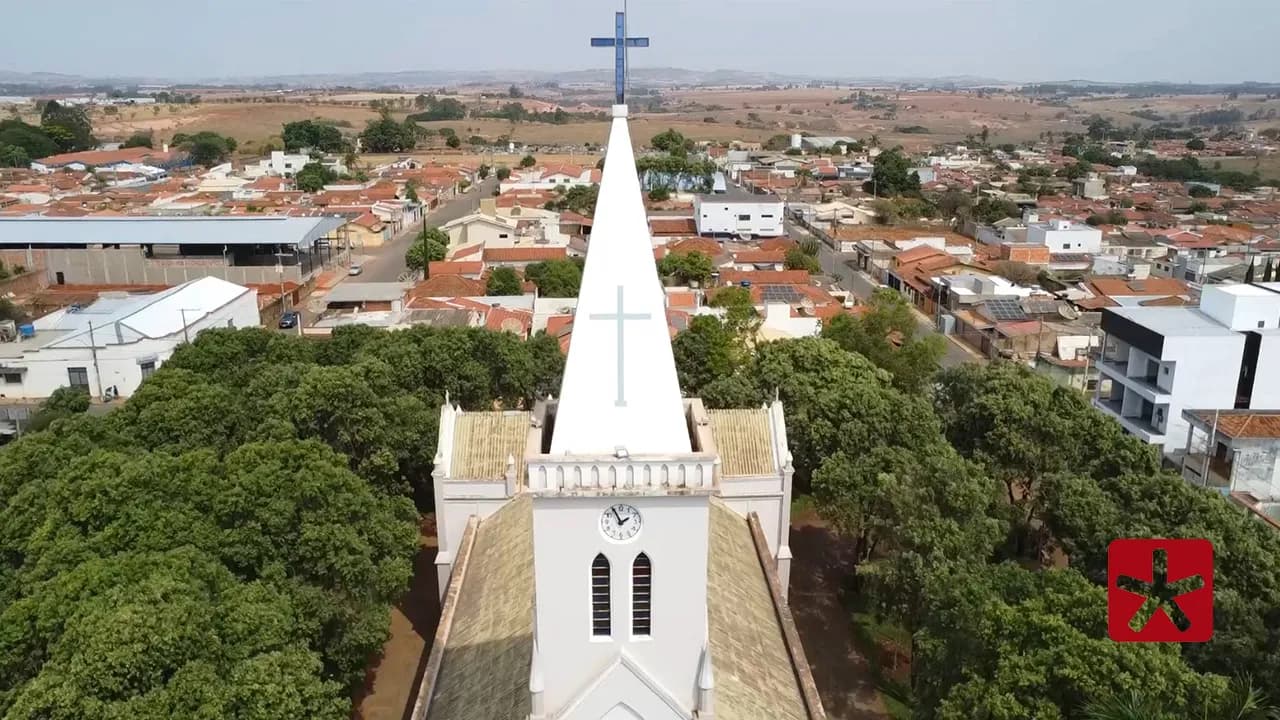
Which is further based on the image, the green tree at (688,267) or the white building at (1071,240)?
the white building at (1071,240)

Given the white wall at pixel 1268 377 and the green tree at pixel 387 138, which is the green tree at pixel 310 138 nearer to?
the green tree at pixel 387 138

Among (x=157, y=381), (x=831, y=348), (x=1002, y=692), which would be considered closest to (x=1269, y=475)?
(x=831, y=348)

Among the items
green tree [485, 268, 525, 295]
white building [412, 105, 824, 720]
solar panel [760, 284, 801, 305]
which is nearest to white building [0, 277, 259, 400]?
green tree [485, 268, 525, 295]

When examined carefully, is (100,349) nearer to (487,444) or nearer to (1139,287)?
(487,444)

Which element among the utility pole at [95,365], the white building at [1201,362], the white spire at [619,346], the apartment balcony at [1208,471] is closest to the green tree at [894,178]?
the white building at [1201,362]

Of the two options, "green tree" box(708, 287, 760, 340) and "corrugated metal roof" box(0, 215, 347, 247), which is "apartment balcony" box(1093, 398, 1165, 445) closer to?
"green tree" box(708, 287, 760, 340)

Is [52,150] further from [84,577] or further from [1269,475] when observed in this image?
[1269,475]
